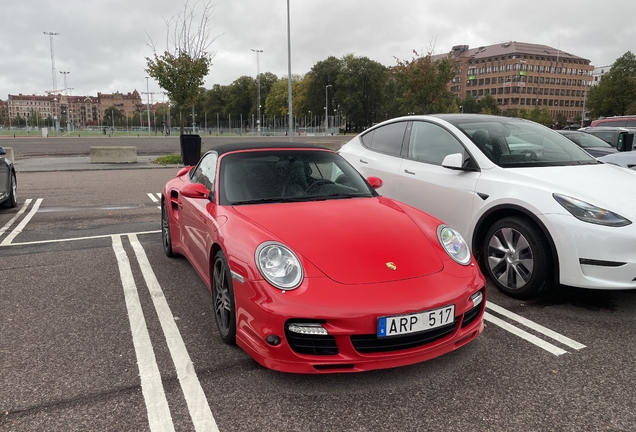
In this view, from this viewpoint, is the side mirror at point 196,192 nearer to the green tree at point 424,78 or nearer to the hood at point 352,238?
the hood at point 352,238

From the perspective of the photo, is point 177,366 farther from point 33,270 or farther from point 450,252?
point 33,270

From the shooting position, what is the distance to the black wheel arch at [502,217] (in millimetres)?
3633

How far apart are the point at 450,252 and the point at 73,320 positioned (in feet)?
9.28

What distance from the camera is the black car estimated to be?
7.95 meters

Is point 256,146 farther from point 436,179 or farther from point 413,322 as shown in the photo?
point 413,322

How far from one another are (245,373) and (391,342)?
0.92 metres

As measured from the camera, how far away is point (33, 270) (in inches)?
190

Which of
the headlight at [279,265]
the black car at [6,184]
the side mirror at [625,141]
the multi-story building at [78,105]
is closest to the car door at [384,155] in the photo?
the headlight at [279,265]

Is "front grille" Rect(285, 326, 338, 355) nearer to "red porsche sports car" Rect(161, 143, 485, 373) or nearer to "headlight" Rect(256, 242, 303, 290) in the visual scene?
"red porsche sports car" Rect(161, 143, 485, 373)

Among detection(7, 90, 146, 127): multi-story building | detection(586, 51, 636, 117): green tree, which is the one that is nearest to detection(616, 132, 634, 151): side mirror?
detection(586, 51, 636, 117): green tree

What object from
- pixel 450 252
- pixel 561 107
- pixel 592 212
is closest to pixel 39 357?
pixel 450 252

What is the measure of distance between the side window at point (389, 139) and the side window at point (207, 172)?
2270mm

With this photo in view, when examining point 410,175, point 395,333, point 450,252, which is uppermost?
point 410,175

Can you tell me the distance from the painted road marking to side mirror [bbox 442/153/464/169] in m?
1.31
